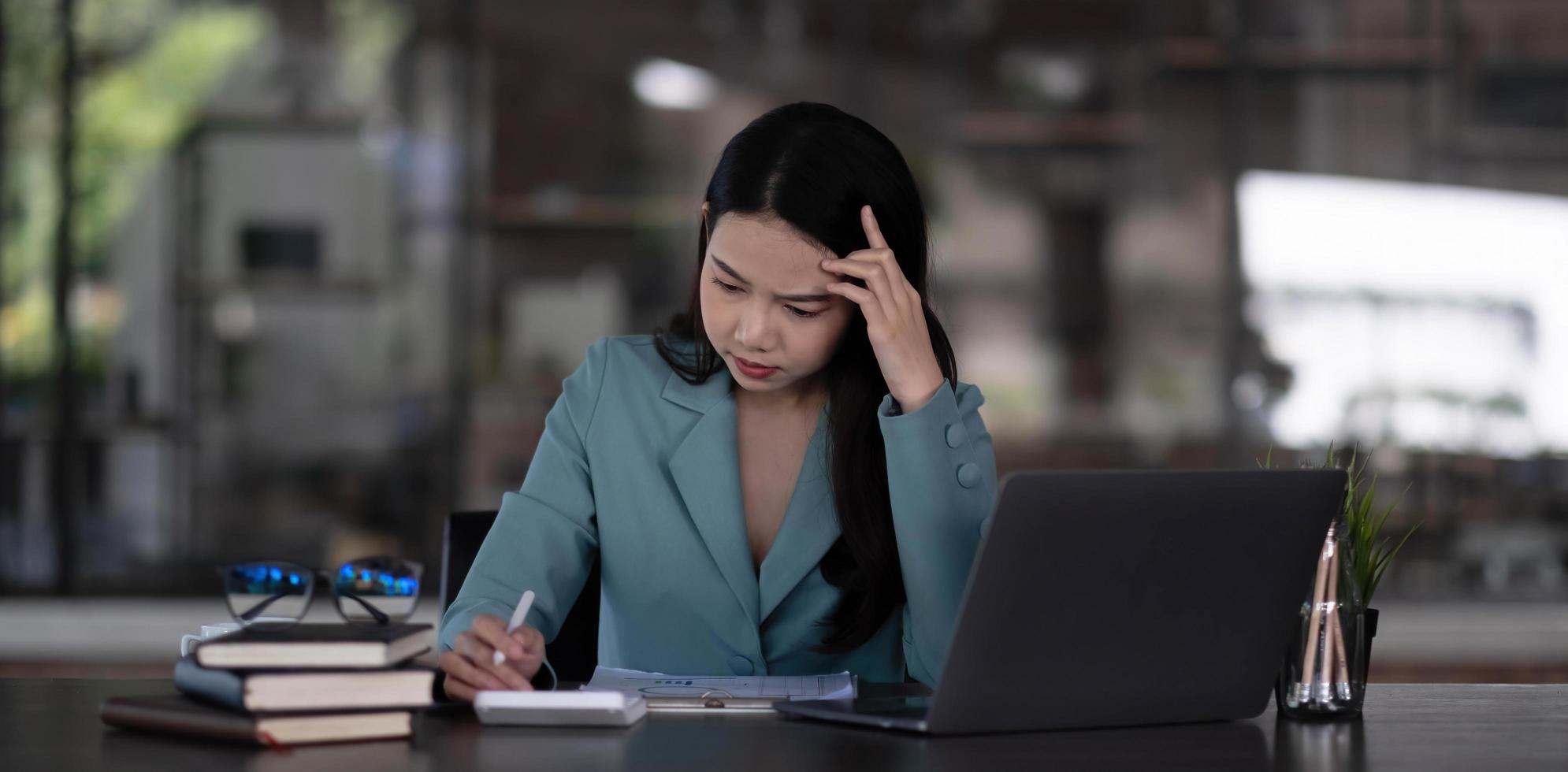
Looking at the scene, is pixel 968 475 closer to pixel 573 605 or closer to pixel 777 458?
pixel 777 458

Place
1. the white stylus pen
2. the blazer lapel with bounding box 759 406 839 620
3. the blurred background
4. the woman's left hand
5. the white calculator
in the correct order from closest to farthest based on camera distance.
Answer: the white calculator < the white stylus pen < the woman's left hand < the blazer lapel with bounding box 759 406 839 620 < the blurred background

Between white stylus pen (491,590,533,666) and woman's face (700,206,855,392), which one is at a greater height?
woman's face (700,206,855,392)

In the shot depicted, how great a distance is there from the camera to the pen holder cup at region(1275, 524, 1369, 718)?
1.38m

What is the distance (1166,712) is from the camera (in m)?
1.31

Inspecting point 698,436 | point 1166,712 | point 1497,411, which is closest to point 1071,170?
point 1497,411

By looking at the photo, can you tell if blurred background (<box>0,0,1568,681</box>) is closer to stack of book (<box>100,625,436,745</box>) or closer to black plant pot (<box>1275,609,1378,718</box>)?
black plant pot (<box>1275,609,1378,718</box>)

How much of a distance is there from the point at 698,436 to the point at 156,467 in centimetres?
351

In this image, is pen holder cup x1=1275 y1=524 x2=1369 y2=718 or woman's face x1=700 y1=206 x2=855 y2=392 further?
woman's face x1=700 y1=206 x2=855 y2=392

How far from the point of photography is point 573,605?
1.76m

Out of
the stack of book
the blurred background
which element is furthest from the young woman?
the blurred background

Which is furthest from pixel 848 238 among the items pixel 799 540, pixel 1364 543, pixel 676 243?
pixel 676 243

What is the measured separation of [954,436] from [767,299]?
24 centimetres

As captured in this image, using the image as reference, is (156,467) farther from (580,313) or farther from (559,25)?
(559,25)

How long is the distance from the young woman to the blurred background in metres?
2.96
